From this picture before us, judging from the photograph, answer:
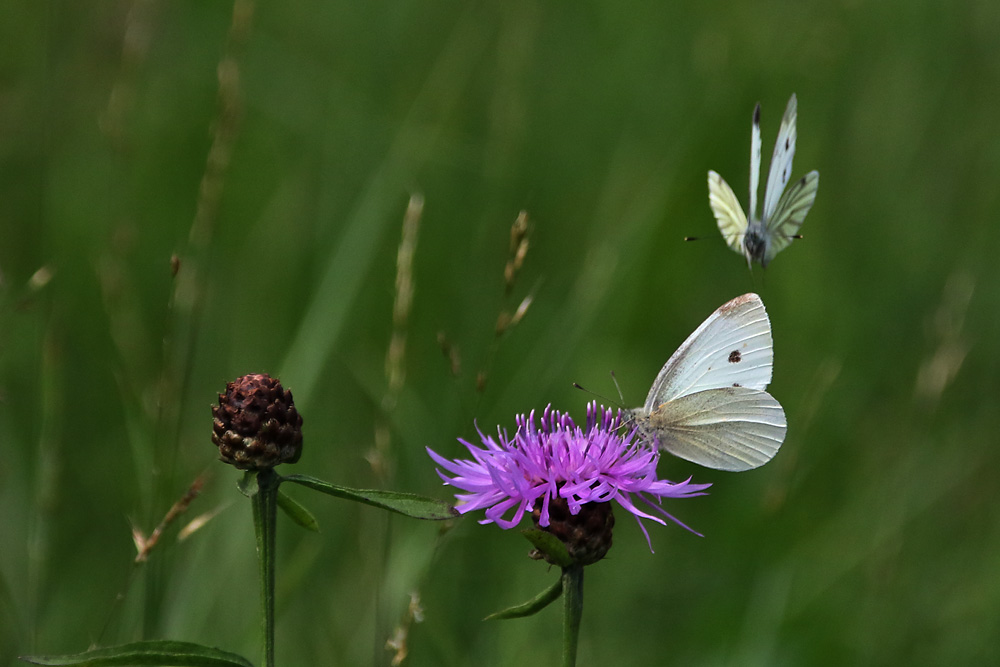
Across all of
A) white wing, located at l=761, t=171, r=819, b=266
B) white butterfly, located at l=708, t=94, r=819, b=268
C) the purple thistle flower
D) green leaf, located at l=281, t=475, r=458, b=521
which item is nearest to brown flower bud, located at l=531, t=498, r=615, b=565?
the purple thistle flower

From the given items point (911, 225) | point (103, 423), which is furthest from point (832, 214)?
point (103, 423)

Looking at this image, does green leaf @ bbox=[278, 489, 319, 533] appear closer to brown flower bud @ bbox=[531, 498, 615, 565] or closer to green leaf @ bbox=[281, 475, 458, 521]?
Result: green leaf @ bbox=[281, 475, 458, 521]

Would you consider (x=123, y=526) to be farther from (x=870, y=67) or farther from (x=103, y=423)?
(x=870, y=67)

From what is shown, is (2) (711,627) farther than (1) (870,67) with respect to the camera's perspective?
No

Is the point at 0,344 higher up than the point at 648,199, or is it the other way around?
the point at 648,199

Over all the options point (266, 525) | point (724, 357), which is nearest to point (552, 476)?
point (266, 525)

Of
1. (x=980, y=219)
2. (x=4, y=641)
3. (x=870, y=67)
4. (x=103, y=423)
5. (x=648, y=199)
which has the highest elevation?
(x=870, y=67)

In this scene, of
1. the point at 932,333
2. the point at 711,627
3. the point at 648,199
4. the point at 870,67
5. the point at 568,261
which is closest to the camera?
the point at 711,627

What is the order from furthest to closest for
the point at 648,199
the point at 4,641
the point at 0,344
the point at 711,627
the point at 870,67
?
1. the point at 870,67
2. the point at 648,199
3. the point at 0,344
4. the point at 711,627
5. the point at 4,641

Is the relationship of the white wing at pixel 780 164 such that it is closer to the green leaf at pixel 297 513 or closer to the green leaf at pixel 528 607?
the green leaf at pixel 528 607
